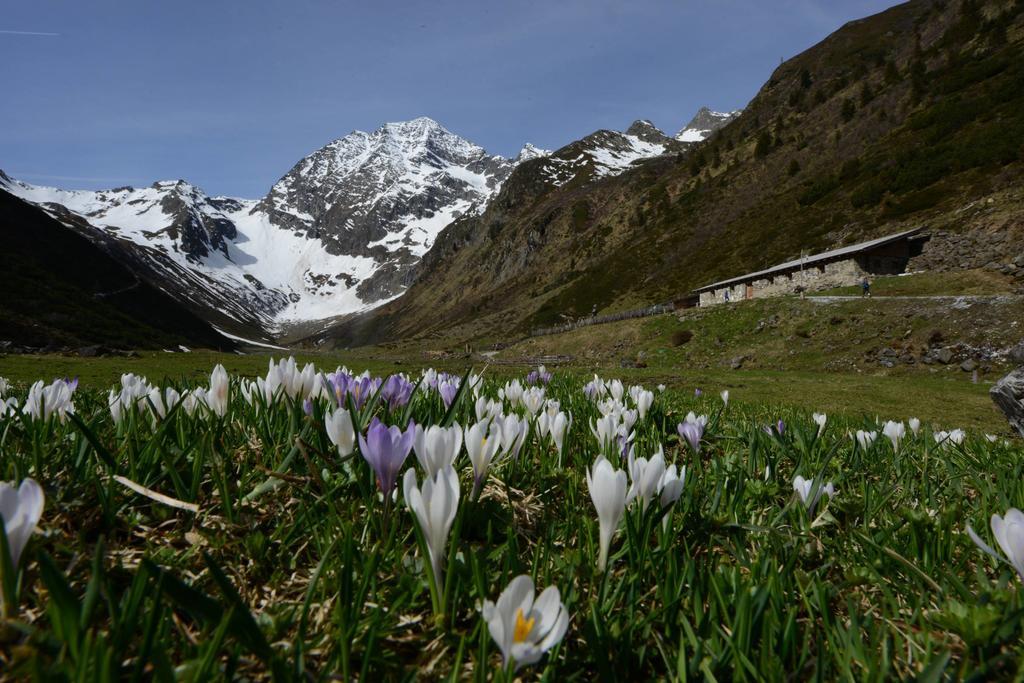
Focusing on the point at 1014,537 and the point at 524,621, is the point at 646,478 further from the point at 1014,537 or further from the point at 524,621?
the point at 1014,537

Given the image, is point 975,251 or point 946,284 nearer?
point 946,284

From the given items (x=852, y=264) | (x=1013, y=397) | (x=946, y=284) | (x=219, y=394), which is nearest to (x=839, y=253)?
(x=852, y=264)

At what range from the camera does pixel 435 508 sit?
4.36 feet

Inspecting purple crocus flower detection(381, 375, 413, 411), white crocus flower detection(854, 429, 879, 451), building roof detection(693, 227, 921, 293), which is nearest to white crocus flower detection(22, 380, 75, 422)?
purple crocus flower detection(381, 375, 413, 411)

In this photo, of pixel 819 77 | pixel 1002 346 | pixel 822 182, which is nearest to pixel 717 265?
pixel 822 182

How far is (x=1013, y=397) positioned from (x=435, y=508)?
9254 mm

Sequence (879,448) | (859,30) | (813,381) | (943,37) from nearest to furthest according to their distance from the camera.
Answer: (879,448), (813,381), (943,37), (859,30)

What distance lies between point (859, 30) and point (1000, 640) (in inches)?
6098

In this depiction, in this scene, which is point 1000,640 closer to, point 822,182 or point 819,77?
point 822,182

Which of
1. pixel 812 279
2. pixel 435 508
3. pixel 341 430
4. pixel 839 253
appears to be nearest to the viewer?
pixel 435 508

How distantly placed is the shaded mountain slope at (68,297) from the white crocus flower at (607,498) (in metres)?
51.0

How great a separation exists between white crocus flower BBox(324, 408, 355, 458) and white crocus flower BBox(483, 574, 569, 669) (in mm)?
1073

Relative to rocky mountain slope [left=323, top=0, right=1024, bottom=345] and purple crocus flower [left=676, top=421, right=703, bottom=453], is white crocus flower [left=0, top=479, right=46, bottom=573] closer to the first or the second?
purple crocus flower [left=676, top=421, right=703, bottom=453]

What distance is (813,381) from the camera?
19641mm
